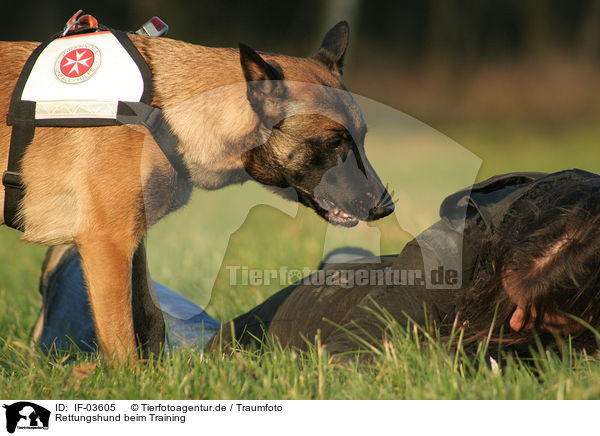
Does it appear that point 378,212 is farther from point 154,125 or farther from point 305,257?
point 305,257

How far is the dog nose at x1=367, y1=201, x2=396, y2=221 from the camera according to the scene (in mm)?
2525

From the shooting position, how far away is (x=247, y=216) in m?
2.59

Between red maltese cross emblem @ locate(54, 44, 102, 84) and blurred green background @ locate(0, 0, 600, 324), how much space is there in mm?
614

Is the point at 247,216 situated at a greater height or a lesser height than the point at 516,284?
lesser

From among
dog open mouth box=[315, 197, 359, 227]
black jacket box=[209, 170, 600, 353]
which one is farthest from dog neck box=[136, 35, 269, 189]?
black jacket box=[209, 170, 600, 353]

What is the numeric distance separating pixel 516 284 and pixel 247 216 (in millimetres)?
1101

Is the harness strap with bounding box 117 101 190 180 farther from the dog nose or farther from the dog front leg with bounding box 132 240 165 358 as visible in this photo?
the dog nose

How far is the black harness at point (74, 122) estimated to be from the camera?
2350 mm

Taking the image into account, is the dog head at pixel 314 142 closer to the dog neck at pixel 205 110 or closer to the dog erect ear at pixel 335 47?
the dog neck at pixel 205 110

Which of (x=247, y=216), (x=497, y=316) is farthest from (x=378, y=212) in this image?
(x=497, y=316)

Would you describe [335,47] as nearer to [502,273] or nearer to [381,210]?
[381,210]

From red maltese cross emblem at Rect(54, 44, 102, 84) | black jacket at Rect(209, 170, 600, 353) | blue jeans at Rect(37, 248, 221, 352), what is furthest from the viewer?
blue jeans at Rect(37, 248, 221, 352)

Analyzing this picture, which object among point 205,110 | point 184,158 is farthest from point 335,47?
point 184,158

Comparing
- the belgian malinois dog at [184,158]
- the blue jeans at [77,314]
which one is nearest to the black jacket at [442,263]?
the belgian malinois dog at [184,158]
